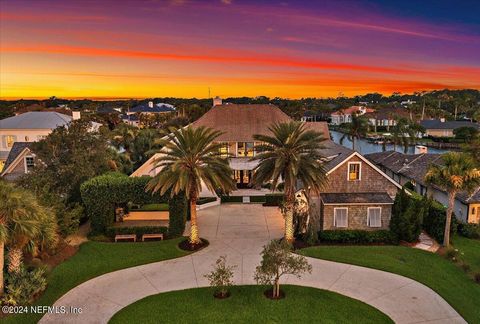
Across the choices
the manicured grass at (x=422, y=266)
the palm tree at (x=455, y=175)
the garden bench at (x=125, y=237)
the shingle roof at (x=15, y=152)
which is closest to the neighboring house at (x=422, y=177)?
the palm tree at (x=455, y=175)

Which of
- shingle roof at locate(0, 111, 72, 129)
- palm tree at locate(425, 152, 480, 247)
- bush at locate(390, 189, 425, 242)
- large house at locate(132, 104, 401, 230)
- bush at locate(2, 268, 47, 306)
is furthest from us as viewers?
shingle roof at locate(0, 111, 72, 129)

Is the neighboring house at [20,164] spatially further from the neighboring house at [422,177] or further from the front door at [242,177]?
the neighboring house at [422,177]

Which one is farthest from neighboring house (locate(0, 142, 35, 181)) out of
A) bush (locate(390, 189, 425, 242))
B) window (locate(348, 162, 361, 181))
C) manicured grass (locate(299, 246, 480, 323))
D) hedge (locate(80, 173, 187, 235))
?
bush (locate(390, 189, 425, 242))

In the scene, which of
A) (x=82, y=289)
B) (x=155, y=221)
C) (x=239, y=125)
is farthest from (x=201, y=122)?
(x=82, y=289)

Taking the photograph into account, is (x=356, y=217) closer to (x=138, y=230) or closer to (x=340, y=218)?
(x=340, y=218)

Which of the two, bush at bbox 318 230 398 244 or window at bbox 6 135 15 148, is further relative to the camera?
window at bbox 6 135 15 148

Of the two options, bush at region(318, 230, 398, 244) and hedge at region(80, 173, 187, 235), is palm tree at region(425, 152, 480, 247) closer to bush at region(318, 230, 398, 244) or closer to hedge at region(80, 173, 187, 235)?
bush at region(318, 230, 398, 244)
